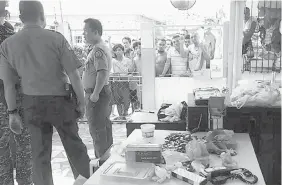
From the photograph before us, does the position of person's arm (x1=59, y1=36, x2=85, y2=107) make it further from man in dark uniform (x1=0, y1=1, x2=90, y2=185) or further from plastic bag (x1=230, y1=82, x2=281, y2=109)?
plastic bag (x1=230, y1=82, x2=281, y2=109)

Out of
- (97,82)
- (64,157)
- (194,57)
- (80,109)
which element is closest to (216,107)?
(80,109)

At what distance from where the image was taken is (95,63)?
249cm

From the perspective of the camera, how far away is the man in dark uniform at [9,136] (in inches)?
77.4

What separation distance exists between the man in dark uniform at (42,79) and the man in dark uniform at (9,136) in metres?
0.08

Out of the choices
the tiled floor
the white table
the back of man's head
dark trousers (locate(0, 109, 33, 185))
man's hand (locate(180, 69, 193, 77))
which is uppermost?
the back of man's head

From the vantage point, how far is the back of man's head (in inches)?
73.8

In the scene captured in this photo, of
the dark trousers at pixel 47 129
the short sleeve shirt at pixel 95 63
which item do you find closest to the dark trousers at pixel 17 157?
the dark trousers at pixel 47 129

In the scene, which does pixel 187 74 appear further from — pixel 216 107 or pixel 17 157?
pixel 17 157

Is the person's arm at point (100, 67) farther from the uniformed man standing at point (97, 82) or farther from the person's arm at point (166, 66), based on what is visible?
the person's arm at point (166, 66)

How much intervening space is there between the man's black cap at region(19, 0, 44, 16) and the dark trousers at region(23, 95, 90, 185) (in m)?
0.53

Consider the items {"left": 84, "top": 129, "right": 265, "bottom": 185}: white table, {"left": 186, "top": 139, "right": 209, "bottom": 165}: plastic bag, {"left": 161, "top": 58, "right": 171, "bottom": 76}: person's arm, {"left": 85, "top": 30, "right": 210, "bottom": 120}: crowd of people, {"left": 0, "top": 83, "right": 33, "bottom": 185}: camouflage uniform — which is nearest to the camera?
{"left": 84, "top": 129, "right": 265, "bottom": 185}: white table

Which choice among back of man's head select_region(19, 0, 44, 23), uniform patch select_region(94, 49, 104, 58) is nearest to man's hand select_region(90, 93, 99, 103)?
uniform patch select_region(94, 49, 104, 58)

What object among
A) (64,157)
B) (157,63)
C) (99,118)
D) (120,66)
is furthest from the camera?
(120,66)

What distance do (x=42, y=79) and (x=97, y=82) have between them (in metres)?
0.61
